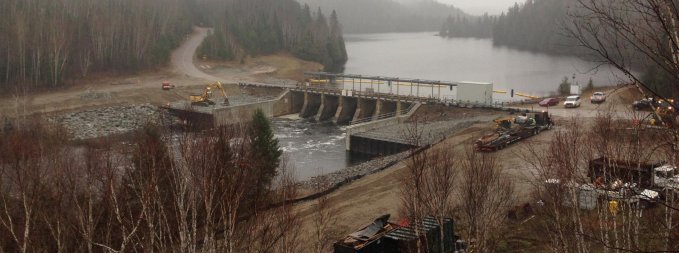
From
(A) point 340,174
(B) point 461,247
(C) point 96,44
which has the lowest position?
(A) point 340,174

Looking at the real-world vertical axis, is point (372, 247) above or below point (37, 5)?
below

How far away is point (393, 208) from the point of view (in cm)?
2175

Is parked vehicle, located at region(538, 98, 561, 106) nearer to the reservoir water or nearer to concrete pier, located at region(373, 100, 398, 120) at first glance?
the reservoir water

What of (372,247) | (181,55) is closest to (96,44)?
(181,55)

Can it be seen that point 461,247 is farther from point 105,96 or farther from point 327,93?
point 105,96

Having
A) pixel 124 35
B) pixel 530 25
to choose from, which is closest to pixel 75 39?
pixel 124 35

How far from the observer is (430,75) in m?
77.9

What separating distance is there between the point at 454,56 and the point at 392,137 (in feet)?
252

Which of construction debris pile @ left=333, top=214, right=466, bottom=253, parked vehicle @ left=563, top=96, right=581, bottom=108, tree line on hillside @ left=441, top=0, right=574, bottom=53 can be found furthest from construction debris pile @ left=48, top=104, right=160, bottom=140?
tree line on hillside @ left=441, top=0, right=574, bottom=53

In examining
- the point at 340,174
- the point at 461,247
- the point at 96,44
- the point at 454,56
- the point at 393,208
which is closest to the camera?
the point at 461,247

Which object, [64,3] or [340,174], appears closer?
[340,174]

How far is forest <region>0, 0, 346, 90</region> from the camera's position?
54.9 m

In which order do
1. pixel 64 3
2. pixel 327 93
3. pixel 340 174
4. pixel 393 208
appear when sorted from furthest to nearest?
pixel 64 3 → pixel 327 93 → pixel 340 174 → pixel 393 208

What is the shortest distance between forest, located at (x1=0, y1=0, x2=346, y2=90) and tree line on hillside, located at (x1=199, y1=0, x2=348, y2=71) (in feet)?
0.47
